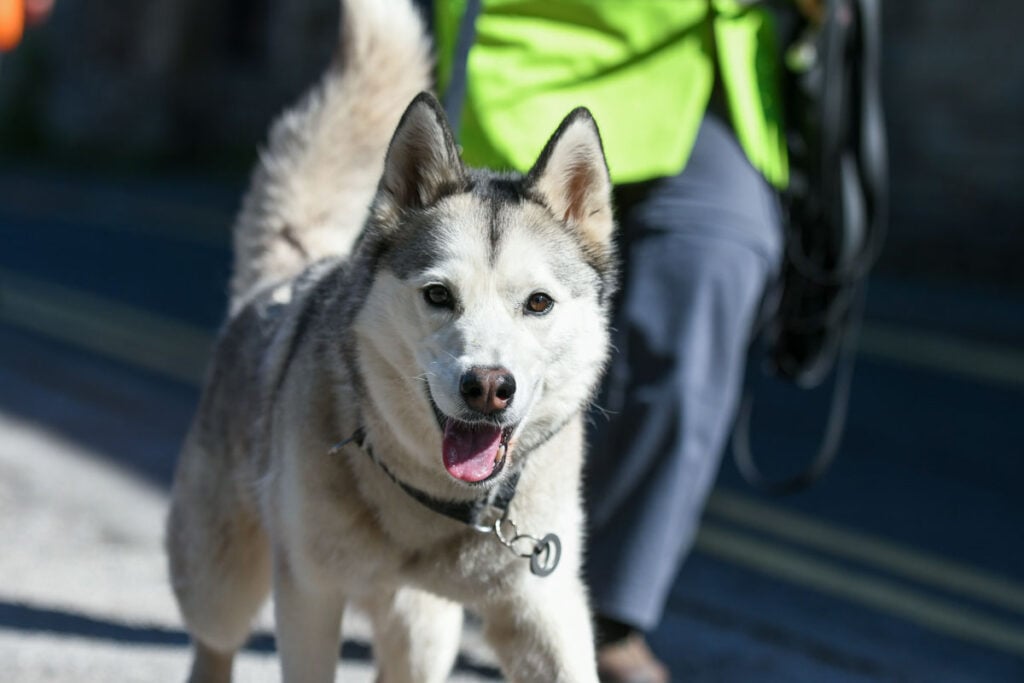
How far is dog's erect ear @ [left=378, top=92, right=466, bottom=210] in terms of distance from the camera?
2.81 meters

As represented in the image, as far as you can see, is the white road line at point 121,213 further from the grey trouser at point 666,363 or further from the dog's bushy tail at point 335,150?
the grey trouser at point 666,363

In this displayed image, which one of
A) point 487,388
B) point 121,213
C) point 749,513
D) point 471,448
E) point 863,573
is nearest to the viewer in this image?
point 487,388

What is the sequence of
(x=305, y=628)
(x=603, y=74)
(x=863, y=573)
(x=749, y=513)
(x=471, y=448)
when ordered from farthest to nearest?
(x=749, y=513), (x=863, y=573), (x=603, y=74), (x=305, y=628), (x=471, y=448)

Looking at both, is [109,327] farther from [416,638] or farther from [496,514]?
[496,514]

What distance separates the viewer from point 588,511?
3777 mm

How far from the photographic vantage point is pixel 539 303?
2.77 metres

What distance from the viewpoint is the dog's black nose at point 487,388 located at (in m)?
2.56

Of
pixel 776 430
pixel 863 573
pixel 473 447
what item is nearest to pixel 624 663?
pixel 473 447

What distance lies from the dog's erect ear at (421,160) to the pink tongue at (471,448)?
49 centimetres

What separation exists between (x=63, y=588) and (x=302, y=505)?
5.88ft

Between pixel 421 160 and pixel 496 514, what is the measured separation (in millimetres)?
715

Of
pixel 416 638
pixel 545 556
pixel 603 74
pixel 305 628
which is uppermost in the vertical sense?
pixel 603 74

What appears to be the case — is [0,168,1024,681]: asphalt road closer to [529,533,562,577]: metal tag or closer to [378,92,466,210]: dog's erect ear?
[529,533,562,577]: metal tag

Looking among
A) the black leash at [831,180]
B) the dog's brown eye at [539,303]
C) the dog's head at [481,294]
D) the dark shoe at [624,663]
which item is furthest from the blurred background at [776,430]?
the dog's brown eye at [539,303]
